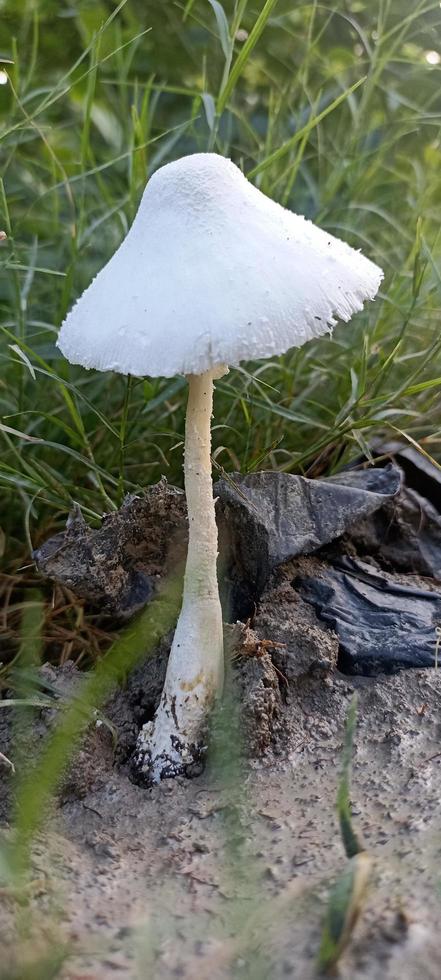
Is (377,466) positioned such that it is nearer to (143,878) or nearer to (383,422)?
(383,422)

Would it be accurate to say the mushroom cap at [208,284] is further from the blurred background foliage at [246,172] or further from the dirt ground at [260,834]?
the dirt ground at [260,834]

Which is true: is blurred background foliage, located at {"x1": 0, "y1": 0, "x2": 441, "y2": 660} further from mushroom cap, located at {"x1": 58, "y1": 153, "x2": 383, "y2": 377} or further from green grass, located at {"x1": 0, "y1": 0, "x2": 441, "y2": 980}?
mushroom cap, located at {"x1": 58, "y1": 153, "x2": 383, "y2": 377}

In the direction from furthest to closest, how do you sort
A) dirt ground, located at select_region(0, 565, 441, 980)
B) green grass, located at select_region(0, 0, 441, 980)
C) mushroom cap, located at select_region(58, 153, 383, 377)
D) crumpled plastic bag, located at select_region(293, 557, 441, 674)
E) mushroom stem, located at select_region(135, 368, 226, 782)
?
green grass, located at select_region(0, 0, 441, 980) → crumpled plastic bag, located at select_region(293, 557, 441, 674) → mushroom stem, located at select_region(135, 368, 226, 782) → mushroom cap, located at select_region(58, 153, 383, 377) → dirt ground, located at select_region(0, 565, 441, 980)

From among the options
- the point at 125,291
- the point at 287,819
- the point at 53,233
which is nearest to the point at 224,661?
the point at 287,819

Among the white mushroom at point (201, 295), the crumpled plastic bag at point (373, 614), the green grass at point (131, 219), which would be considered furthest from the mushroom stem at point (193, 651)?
the crumpled plastic bag at point (373, 614)

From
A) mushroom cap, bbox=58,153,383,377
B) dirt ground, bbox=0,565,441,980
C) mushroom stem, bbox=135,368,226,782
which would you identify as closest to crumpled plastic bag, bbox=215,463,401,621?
dirt ground, bbox=0,565,441,980

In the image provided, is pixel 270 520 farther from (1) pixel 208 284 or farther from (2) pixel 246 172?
(2) pixel 246 172

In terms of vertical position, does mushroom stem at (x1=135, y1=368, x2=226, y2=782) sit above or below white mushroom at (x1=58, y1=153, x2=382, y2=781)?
below

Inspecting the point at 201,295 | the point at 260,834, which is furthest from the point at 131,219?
the point at 260,834
